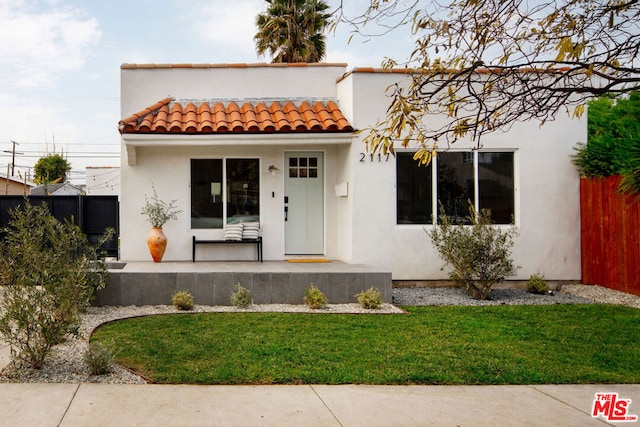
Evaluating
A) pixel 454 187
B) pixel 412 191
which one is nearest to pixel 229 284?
pixel 412 191

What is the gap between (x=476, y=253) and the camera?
11398 millimetres

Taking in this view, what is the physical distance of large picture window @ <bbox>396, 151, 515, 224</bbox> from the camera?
12.7m

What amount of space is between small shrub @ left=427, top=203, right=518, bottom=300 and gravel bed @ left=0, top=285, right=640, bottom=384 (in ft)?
1.17

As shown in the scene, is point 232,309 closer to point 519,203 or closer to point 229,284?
point 229,284

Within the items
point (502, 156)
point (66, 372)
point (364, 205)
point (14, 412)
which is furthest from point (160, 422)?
point (502, 156)

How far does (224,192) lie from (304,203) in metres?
1.85

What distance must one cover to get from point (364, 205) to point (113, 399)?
306 inches

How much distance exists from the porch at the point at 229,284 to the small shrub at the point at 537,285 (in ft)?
11.4

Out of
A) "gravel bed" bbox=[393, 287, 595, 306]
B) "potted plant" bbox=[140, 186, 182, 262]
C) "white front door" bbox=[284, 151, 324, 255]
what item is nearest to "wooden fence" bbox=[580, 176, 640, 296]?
→ "gravel bed" bbox=[393, 287, 595, 306]

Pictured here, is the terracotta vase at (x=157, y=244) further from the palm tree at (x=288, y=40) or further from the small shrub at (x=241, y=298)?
the palm tree at (x=288, y=40)

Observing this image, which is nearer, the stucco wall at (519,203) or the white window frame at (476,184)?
the stucco wall at (519,203)

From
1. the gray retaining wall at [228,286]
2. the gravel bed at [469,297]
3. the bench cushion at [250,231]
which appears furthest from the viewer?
the bench cushion at [250,231]

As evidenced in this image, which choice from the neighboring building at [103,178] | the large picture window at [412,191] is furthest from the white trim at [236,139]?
the neighboring building at [103,178]

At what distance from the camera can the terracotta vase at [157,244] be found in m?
12.5
